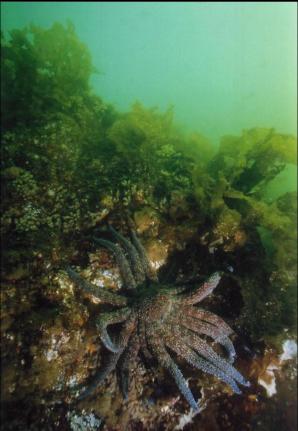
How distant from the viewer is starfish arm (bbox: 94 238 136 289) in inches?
138

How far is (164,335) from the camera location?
335 cm

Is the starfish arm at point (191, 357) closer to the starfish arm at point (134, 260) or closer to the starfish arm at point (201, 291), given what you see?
the starfish arm at point (201, 291)

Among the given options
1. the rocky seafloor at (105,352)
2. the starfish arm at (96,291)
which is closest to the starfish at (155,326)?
the starfish arm at (96,291)

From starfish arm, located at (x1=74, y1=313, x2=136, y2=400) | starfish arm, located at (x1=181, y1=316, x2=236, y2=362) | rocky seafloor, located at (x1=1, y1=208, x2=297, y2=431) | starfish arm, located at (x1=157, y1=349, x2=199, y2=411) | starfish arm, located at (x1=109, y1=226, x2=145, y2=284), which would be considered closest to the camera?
rocky seafloor, located at (x1=1, y1=208, x2=297, y2=431)

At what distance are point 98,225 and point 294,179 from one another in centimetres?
951

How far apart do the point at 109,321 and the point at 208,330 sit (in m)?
1.10

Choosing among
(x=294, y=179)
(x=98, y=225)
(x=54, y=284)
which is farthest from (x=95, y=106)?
(x=294, y=179)

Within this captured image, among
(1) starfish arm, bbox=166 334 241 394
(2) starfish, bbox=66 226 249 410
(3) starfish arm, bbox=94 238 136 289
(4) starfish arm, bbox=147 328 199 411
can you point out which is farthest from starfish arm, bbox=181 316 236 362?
(3) starfish arm, bbox=94 238 136 289

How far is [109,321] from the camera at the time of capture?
317cm

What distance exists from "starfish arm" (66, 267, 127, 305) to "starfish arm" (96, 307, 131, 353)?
0.11 metres

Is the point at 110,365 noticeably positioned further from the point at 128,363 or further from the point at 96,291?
the point at 96,291

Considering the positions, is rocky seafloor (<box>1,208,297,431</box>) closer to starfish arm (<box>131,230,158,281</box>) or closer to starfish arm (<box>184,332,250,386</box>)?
starfish arm (<box>131,230,158,281</box>)

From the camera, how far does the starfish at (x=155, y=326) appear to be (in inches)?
128

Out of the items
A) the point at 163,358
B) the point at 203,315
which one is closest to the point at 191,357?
the point at 163,358
